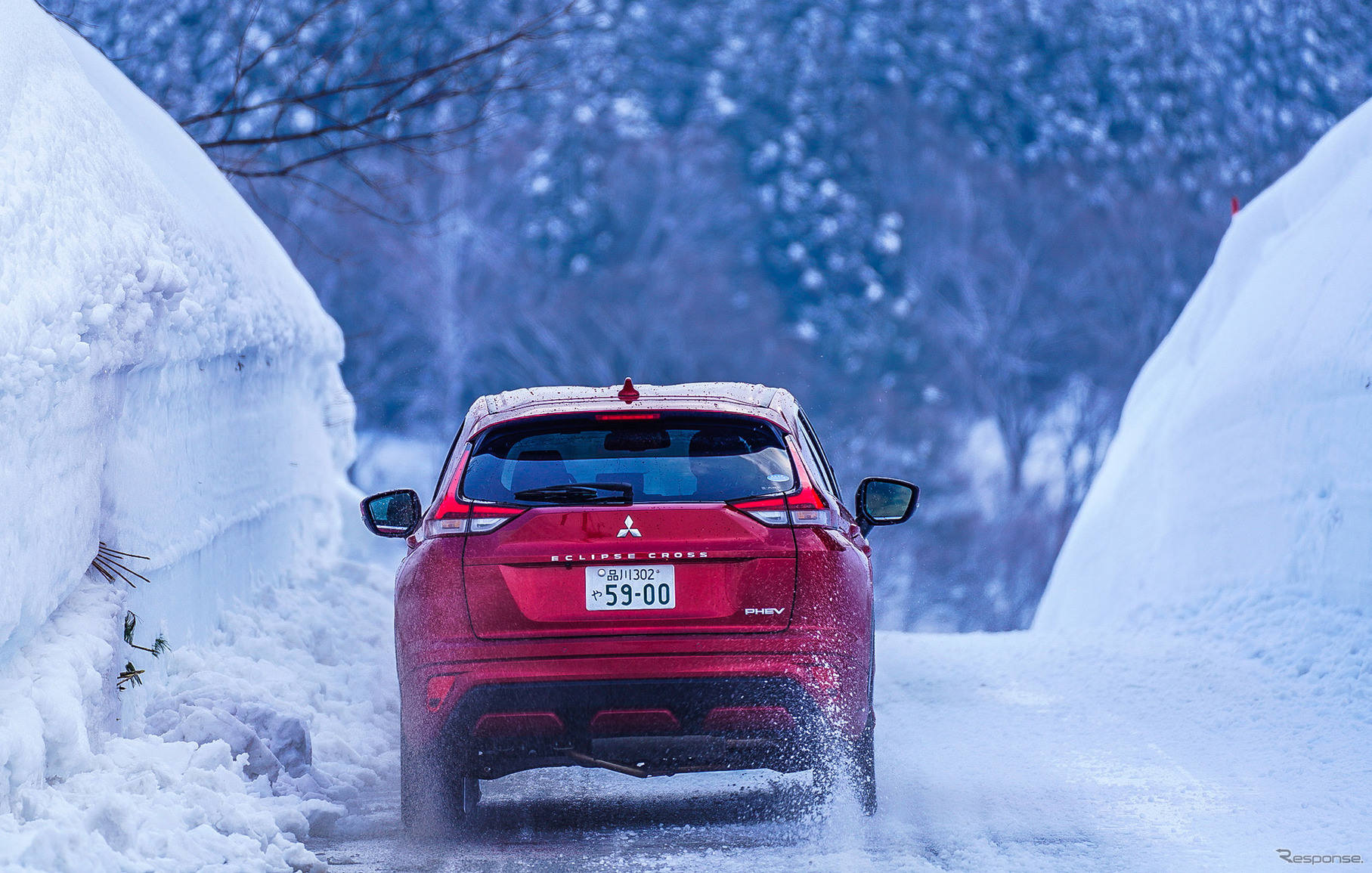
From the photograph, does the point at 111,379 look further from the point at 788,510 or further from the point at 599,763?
the point at 788,510

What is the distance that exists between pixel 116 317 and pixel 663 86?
4353 cm

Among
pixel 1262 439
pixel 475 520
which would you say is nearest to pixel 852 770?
pixel 475 520

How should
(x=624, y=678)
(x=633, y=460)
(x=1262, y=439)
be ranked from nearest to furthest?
(x=624, y=678) < (x=633, y=460) < (x=1262, y=439)

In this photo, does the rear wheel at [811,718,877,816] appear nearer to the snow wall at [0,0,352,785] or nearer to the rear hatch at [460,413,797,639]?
the rear hatch at [460,413,797,639]

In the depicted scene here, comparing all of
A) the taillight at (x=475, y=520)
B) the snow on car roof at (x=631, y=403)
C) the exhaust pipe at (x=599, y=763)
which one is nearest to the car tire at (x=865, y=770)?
the exhaust pipe at (x=599, y=763)

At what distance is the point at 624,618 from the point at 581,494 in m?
0.45

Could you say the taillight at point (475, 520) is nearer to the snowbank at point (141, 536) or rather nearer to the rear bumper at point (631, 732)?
the rear bumper at point (631, 732)

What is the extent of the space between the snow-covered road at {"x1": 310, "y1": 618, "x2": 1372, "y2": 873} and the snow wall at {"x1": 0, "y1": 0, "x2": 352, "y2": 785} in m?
1.31

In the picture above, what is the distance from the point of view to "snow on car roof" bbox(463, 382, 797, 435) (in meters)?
5.55

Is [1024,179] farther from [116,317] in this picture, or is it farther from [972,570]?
[116,317]

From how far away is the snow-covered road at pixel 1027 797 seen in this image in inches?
208

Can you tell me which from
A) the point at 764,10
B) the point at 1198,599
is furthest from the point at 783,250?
the point at 1198,599

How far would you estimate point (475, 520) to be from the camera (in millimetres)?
5309

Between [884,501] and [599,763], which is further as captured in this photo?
[884,501]
